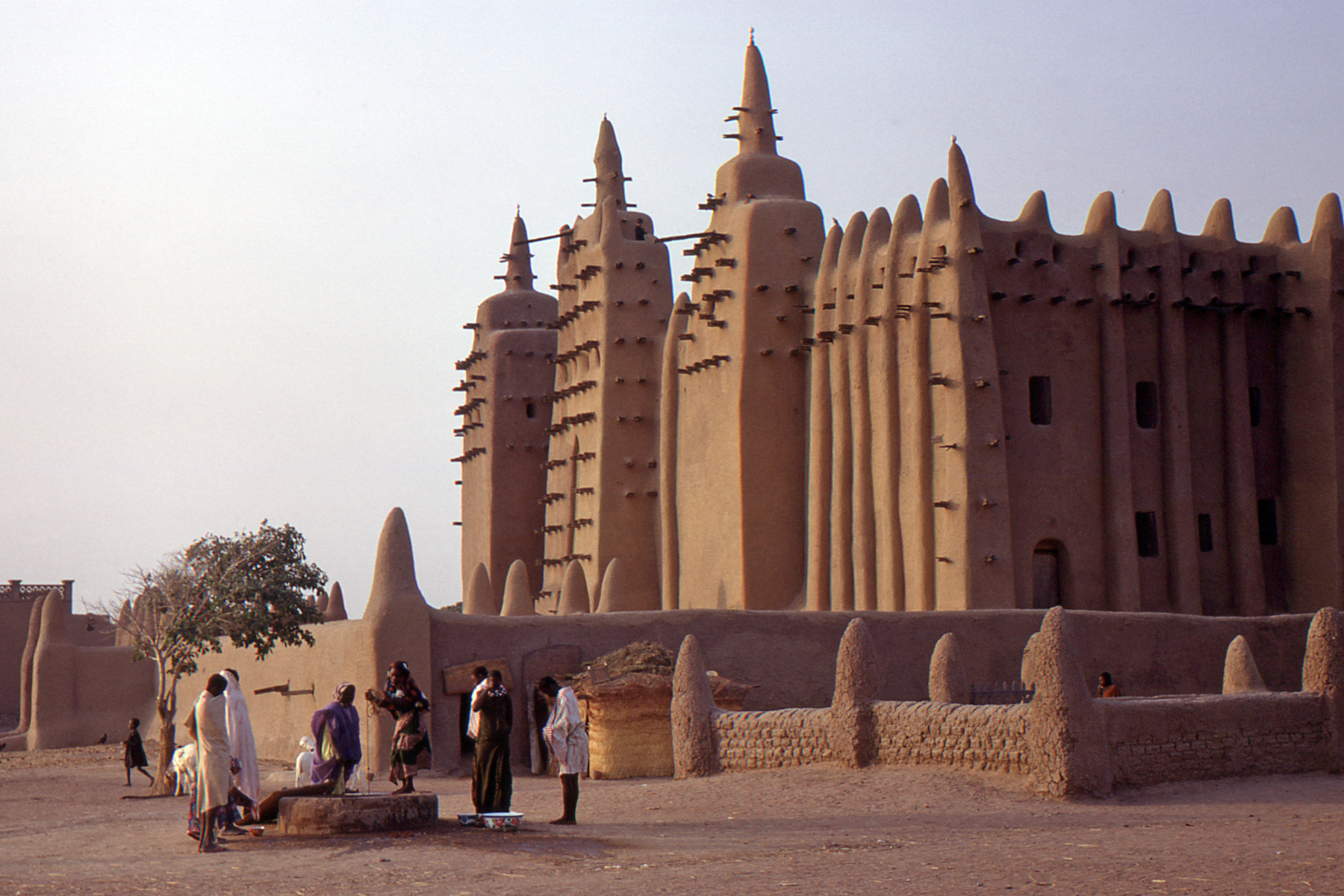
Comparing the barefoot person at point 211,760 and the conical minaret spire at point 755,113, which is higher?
the conical minaret spire at point 755,113

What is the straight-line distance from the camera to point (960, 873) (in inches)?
377

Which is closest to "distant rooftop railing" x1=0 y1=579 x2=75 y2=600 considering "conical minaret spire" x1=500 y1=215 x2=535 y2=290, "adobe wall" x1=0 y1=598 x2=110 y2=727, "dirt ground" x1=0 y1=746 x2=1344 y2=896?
"adobe wall" x1=0 y1=598 x2=110 y2=727

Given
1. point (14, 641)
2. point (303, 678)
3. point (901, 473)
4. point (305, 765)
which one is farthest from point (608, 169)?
point (305, 765)

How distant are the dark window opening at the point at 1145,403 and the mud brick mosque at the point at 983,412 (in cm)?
4

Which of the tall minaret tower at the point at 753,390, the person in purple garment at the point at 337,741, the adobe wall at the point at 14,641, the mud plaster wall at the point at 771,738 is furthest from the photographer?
the adobe wall at the point at 14,641

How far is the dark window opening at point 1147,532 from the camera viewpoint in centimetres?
2698

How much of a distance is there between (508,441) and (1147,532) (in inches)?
701

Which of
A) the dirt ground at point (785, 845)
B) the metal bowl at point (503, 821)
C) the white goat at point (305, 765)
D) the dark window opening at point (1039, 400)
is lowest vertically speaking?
the dirt ground at point (785, 845)

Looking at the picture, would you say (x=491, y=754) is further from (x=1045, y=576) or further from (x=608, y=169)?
Answer: (x=608, y=169)

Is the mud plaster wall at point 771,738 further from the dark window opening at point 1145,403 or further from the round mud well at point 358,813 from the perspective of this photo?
the dark window opening at point 1145,403

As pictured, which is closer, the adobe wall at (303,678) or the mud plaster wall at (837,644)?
the adobe wall at (303,678)

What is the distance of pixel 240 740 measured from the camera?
1237cm

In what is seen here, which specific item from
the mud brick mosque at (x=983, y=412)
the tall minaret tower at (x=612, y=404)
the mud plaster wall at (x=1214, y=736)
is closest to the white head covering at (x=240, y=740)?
the mud plaster wall at (x=1214, y=736)

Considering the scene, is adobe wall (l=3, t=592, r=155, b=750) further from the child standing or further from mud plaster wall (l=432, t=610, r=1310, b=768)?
mud plaster wall (l=432, t=610, r=1310, b=768)
